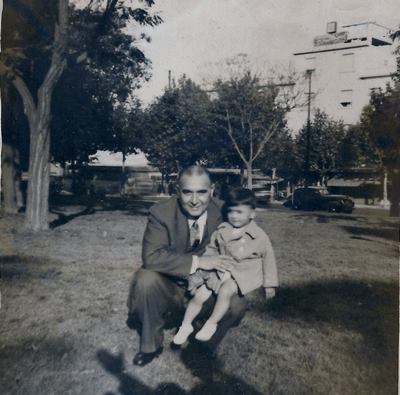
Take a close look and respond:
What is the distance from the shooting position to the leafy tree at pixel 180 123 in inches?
505

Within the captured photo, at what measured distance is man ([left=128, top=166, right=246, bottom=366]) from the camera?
2.49m

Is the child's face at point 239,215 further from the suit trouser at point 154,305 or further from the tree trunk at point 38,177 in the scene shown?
the tree trunk at point 38,177

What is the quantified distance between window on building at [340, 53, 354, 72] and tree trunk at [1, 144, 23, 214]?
26.5ft

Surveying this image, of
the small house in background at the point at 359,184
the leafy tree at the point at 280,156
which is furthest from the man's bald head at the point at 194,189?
the small house in background at the point at 359,184

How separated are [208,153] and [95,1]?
8385 millimetres

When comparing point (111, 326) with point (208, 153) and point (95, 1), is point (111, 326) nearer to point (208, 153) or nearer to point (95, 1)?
point (95, 1)

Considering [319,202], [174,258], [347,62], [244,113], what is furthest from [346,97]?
[174,258]

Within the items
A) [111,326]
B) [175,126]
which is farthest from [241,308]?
[175,126]

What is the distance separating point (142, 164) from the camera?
2047cm

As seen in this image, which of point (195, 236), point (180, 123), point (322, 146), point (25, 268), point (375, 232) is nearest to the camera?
point (195, 236)

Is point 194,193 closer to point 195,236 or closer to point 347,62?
point 195,236

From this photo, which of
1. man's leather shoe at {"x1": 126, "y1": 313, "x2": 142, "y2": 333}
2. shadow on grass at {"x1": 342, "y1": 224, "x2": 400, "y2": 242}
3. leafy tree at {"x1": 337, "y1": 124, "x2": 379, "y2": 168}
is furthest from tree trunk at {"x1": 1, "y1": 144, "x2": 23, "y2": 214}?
leafy tree at {"x1": 337, "y1": 124, "x2": 379, "y2": 168}

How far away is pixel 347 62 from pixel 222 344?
416 inches

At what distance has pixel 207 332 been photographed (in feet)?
8.52
